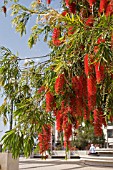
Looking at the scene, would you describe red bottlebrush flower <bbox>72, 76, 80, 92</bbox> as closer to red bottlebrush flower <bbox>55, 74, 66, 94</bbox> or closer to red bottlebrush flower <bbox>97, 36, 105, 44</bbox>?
red bottlebrush flower <bbox>55, 74, 66, 94</bbox>

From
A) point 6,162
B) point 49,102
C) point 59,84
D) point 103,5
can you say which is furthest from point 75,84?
point 6,162

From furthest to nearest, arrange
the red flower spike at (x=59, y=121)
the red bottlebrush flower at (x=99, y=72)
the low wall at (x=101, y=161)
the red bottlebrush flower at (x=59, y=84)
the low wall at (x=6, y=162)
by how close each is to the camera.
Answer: the low wall at (x=101, y=161)
the low wall at (x=6, y=162)
the red flower spike at (x=59, y=121)
the red bottlebrush flower at (x=59, y=84)
the red bottlebrush flower at (x=99, y=72)

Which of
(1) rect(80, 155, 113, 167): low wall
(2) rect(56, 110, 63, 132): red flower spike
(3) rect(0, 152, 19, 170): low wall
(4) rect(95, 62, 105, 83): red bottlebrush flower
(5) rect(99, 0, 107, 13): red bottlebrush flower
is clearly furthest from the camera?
(1) rect(80, 155, 113, 167): low wall

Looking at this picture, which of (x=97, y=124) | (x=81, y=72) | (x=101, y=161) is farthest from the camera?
(x=101, y=161)

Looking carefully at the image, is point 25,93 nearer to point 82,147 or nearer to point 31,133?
point 31,133

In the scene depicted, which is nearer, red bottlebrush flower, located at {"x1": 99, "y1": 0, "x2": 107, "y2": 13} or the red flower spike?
the red flower spike

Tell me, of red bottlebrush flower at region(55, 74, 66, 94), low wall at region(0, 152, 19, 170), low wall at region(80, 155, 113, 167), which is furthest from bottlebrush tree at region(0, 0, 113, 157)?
low wall at region(80, 155, 113, 167)

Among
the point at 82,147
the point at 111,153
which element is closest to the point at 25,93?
the point at 111,153

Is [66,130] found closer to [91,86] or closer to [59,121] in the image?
[59,121]

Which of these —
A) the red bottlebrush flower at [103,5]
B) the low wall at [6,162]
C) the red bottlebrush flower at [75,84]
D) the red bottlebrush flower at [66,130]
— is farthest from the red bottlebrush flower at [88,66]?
the low wall at [6,162]

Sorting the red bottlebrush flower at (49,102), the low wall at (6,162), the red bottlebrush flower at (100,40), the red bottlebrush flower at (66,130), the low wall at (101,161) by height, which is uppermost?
the red bottlebrush flower at (100,40)

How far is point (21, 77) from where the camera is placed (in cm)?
363

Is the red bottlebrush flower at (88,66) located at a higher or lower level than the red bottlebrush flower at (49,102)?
higher

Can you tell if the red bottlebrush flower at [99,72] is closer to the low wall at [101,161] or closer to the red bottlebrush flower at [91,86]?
the red bottlebrush flower at [91,86]
